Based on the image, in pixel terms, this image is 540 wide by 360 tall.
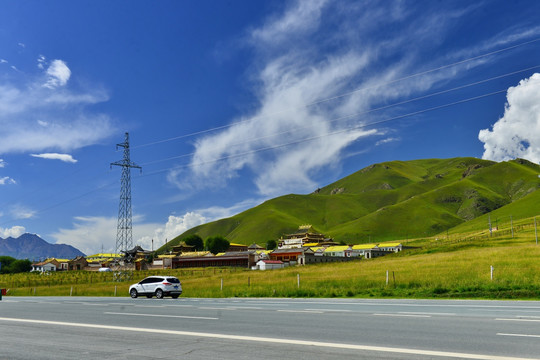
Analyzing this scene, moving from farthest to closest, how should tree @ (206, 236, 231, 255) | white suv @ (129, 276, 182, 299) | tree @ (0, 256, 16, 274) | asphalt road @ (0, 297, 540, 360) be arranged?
tree @ (206, 236, 231, 255), tree @ (0, 256, 16, 274), white suv @ (129, 276, 182, 299), asphalt road @ (0, 297, 540, 360)

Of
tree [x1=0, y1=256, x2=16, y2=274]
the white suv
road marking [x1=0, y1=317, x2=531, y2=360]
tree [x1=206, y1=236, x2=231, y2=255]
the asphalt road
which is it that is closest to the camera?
road marking [x1=0, y1=317, x2=531, y2=360]

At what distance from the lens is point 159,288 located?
3353 centimetres

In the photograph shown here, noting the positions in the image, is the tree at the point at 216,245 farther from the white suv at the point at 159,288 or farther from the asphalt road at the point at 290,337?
the asphalt road at the point at 290,337

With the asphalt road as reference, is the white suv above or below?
below

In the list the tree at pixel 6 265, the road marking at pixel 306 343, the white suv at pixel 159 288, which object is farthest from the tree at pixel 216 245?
the road marking at pixel 306 343

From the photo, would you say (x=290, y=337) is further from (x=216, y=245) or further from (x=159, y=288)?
(x=216, y=245)

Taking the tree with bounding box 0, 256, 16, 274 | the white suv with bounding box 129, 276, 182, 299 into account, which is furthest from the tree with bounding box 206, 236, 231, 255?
the white suv with bounding box 129, 276, 182, 299

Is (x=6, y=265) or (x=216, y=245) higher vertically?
(x=216, y=245)

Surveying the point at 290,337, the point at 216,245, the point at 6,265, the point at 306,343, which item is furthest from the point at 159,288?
the point at 6,265

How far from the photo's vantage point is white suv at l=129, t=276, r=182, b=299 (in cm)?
3328

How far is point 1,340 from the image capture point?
36.7 ft

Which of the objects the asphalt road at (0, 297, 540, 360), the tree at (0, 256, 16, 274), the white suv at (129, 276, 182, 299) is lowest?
the tree at (0, 256, 16, 274)

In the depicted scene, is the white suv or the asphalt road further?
the white suv

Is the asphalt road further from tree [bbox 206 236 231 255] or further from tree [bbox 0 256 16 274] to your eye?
tree [bbox 206 236 231 255]
